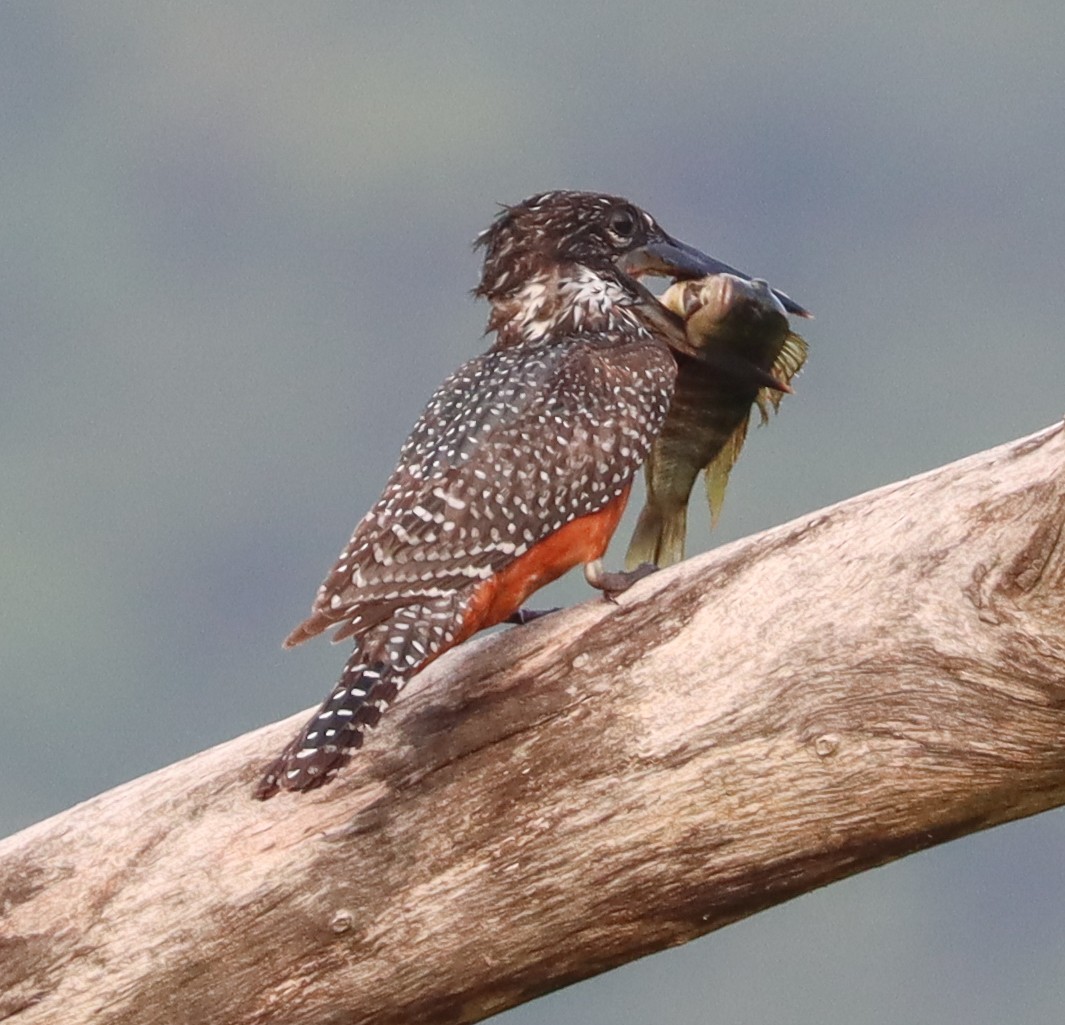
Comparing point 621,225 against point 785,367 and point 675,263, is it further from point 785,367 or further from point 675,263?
point 785,367

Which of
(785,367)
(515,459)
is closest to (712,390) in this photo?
(785,367)

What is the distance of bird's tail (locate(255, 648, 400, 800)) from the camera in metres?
4.16

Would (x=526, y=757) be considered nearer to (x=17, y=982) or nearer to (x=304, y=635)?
(x=304, y=635)

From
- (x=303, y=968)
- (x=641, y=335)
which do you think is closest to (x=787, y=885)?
(x=303, y=968)

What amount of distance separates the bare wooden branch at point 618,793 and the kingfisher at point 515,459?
11.3 inches

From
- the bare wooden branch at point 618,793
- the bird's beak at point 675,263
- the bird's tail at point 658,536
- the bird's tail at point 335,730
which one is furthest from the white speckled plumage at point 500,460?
the bird's tail at point 658,536

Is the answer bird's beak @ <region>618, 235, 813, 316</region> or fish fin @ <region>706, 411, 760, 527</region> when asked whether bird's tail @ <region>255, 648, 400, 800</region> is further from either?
bird's beak @ <region>618, 235, 813, 316</region>

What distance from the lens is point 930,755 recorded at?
4168 millimetres

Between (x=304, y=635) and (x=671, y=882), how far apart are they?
1.24 metres

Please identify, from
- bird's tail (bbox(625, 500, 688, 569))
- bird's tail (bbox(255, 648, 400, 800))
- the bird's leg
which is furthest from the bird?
bird's tail (bbox(255, 648, 400, 800))

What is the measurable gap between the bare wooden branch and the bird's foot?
0.59ft

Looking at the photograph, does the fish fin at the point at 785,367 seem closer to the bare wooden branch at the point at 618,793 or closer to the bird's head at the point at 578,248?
the bird's head at the point at 578,248

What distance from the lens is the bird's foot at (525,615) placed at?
4.95 m

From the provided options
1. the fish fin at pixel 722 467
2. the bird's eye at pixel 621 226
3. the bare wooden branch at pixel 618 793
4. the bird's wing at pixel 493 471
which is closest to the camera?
the bare wooden branch at pixel 618 793
